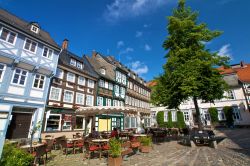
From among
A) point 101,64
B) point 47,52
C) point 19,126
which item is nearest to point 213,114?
point 101,64

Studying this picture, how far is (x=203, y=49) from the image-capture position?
13516 mm

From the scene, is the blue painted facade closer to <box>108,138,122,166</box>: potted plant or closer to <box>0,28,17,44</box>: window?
<box>0,28,17,44</box>: window

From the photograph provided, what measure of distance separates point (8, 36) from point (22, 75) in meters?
3.51

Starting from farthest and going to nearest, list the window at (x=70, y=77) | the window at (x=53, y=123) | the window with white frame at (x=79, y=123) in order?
the window with white frame at (x=79, y=123) → the window at (x=70, y=77) → the window at (x=53, y=123)

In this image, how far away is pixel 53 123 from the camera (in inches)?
626

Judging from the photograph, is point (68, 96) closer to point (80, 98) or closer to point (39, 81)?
point (80, 98)

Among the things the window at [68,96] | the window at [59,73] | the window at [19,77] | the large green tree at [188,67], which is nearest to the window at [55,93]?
the window at [68,96]

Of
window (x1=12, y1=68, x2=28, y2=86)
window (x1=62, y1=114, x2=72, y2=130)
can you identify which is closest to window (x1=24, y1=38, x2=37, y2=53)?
window (x1=12, y1=68, x2=28, y2=86)

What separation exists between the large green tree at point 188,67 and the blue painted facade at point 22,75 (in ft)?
36.5

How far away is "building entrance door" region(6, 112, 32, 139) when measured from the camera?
A: 13291 millimetres

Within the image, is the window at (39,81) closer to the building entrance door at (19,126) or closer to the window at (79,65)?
the building entrance door at (19,126)

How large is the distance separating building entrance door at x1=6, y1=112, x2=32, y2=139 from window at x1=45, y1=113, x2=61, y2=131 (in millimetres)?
1720

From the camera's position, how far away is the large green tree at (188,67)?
12.0 m

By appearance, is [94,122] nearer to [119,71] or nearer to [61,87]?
[61,87]
